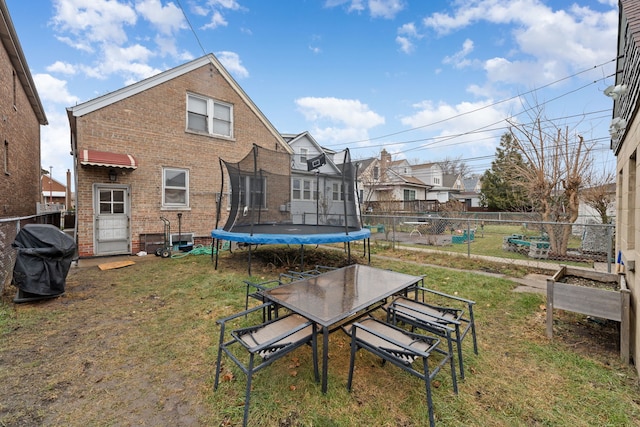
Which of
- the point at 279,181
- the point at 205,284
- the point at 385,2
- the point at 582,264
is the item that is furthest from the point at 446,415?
the point at 385,2

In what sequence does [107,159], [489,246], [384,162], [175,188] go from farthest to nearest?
[384,162] → [489,246] → [175,188] → [107,159]

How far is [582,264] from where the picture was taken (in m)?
7.00

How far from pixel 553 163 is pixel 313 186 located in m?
10.1

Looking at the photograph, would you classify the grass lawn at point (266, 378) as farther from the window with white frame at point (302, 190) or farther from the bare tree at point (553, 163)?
the window with white frame at point (302, 190)

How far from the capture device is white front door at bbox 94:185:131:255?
7.33 m

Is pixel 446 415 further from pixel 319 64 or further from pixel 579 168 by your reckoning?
pixel 319 64

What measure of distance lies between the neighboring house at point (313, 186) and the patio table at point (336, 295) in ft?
12.8

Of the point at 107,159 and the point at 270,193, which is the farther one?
the point at 270,193

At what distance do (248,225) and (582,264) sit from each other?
865cm

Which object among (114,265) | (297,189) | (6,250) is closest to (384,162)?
(297,189)

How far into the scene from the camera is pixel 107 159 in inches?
272

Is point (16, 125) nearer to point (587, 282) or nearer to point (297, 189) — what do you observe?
point (297, 189)

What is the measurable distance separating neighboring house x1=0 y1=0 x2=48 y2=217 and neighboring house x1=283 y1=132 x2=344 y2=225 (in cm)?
775

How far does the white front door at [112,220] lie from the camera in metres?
7.33
